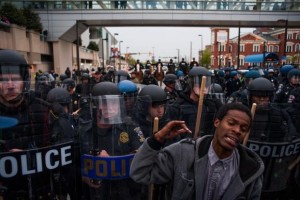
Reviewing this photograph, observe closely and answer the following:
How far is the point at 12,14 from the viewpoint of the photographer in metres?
20.0

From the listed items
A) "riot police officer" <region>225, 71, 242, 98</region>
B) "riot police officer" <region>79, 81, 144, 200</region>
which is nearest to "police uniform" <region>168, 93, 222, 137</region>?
"riot police officer" <region>79, 81, 144, 200</region>

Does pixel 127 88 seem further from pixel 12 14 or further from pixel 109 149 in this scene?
pixel 12 14

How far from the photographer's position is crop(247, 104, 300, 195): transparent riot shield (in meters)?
3.15

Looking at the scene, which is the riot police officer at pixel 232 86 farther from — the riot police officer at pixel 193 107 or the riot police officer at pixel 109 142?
the riot police officer at pixel 109 142

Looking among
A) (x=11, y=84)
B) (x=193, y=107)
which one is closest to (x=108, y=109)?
(x=11, y=84)

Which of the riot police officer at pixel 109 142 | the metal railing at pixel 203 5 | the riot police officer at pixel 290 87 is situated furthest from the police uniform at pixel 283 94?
the metal railing at pixel 203 5

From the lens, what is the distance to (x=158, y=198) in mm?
2393

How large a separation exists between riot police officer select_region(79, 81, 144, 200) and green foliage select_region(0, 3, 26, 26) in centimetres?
1942

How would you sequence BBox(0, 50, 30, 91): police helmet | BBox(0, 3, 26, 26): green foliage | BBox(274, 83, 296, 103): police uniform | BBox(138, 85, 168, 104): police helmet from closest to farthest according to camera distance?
BBox(0, 50, 30, 91): police helmet, BBox(138, 85, 168, 104): police helmet, BBox(274, 83, 296, 103): police uniform, BBox(0, 3, 26, 26): green foliage

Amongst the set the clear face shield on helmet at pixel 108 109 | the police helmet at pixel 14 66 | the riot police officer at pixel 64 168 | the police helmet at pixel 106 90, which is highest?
the police helmet at pixel 14 66

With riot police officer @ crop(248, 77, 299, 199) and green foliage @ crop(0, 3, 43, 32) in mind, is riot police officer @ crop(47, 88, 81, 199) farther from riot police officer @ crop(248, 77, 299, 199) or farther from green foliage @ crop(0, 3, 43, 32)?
green foliage @ crop(0, 3, 43, 32)

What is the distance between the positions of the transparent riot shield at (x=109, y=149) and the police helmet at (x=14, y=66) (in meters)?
0.79

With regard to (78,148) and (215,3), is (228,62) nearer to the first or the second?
(215,3)

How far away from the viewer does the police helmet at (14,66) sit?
2642mm
